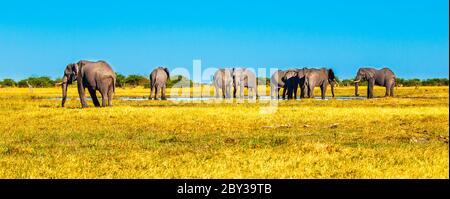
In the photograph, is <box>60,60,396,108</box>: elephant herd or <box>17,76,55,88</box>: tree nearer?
<box>60,60,396,108</box>: elephant herd

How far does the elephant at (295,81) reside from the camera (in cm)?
4153

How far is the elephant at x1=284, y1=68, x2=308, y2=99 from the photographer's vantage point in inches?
1635

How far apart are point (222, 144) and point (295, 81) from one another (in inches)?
1128

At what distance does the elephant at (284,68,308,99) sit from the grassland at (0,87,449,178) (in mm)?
17224

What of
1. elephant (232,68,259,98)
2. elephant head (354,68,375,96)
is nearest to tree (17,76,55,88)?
elephant (232,68,259,98)

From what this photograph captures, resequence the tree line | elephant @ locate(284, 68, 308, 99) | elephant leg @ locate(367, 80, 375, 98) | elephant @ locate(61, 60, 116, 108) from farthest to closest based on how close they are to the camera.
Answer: the tree line → elephant leg @ locate(367, 80, 375, 98) → elephant @ locate(284, 68, 308, 99) → elephant @ locate(61, 60, 116, 108)

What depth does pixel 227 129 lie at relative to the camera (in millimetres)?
18047

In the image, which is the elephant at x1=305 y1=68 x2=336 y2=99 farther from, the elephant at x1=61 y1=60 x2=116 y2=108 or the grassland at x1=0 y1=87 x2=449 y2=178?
the elephant at x1=61 y1=60 x2=116 y2=108

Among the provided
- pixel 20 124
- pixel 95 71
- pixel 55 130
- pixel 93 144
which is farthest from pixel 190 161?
pixel 95 71

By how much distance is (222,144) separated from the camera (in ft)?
46.3

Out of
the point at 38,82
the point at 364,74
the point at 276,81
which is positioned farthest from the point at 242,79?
the point at 38,82

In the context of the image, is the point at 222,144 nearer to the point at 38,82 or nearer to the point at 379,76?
the point at 379,76

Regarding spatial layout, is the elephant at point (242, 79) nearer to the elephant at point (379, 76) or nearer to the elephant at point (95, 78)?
the elephant at point (379, 76)
